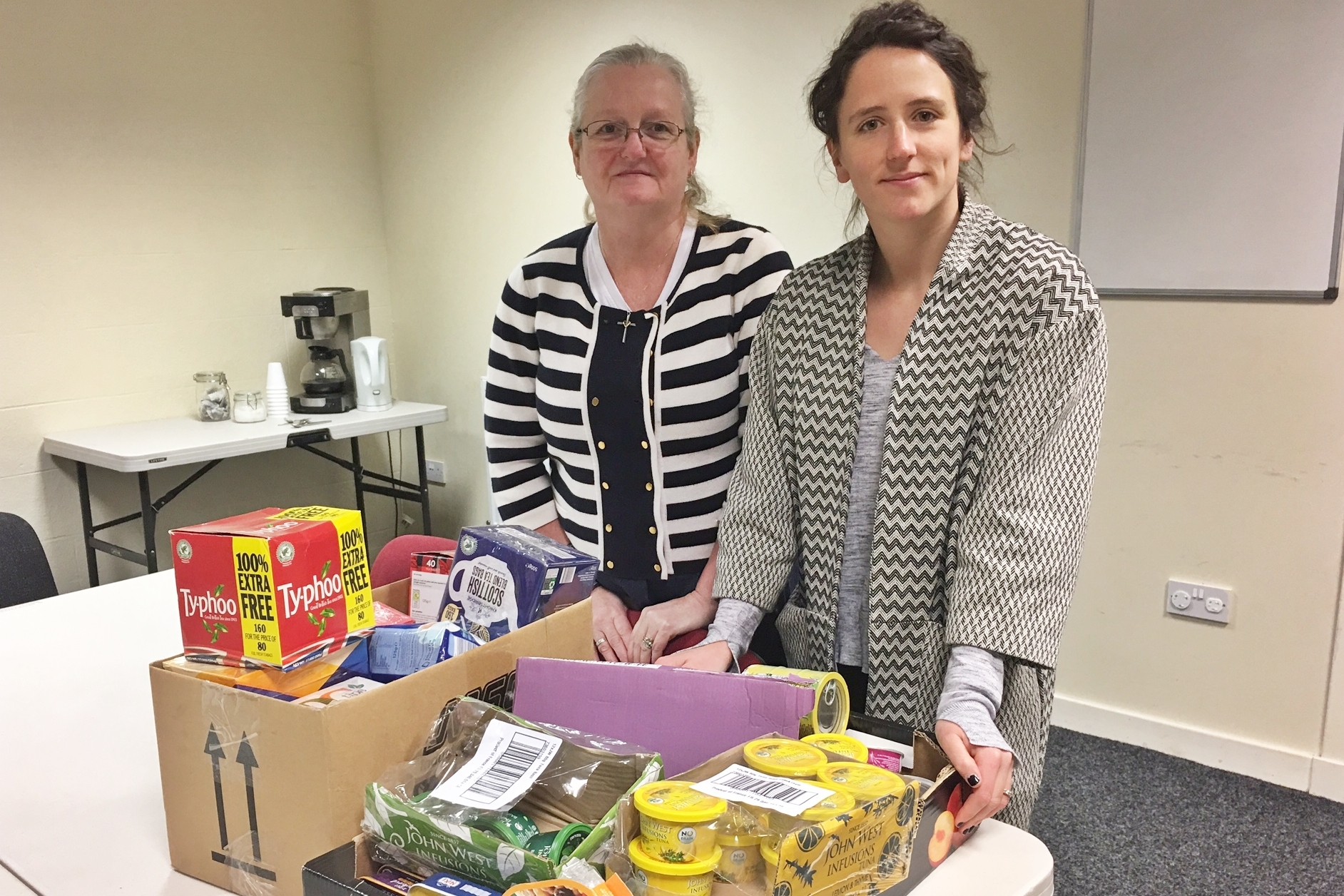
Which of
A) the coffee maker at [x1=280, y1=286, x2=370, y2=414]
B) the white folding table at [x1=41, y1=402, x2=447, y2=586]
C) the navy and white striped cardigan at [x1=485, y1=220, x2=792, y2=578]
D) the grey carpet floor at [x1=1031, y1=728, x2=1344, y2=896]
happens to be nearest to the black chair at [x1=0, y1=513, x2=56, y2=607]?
the white folding table at [x1=41, y1=402, x2=447, y2=586]

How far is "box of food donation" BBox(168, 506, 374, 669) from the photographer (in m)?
Answer: 0.85

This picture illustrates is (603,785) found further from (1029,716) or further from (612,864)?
(1029,716)

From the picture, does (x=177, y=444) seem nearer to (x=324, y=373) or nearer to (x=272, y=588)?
(x=324, y=373)

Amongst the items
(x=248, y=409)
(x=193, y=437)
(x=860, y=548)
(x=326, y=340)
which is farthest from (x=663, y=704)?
(x=326, y=340)

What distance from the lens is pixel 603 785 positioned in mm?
798

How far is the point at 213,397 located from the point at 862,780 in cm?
357

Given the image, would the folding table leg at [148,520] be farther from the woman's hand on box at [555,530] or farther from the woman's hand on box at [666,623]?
the woman's hand on box at [666,623]

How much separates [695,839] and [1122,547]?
2.41 meters

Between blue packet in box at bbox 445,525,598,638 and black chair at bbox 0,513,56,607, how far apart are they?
59.8 inches

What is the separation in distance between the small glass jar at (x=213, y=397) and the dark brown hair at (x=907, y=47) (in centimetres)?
314

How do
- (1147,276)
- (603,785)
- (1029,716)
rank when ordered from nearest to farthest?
(603,785) < (1029,716) < (1147,276)

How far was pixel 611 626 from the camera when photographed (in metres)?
1.52

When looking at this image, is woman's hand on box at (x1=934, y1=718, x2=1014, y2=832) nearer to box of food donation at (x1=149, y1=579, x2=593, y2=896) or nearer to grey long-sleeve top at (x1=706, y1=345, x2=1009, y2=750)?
grey long-sleeve top at (x1=706, y1=345, x2=1009, y2=750)

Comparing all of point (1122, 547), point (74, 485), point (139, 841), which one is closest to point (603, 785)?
point (139, 841)
